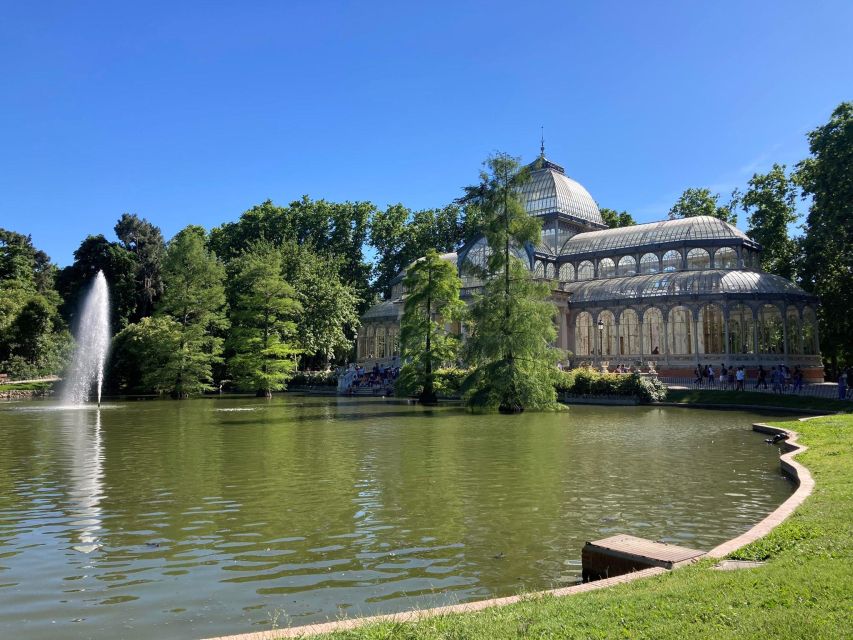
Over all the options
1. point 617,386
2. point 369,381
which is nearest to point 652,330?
point 617,386

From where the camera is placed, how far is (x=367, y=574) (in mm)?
8039

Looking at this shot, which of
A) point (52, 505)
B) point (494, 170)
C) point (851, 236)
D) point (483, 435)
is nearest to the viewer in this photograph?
point (52, 505)

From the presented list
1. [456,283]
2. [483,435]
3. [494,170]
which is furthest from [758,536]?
[456,283]

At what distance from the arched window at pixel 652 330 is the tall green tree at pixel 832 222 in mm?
10668

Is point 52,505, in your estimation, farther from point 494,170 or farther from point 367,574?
point 494,170

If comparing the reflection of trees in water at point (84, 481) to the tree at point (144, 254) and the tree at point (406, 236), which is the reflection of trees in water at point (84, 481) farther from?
the tree at point (406, 236)

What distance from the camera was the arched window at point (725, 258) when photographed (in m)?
54.8

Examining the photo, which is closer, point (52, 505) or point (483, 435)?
point (52, 505)

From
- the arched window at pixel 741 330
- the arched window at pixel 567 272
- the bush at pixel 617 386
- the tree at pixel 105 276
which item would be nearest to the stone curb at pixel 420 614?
the bush at pixel 617 386

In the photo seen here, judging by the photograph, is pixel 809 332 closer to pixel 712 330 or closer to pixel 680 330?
pixel 712 330

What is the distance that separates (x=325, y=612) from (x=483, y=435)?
16503 mm

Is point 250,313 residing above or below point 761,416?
above

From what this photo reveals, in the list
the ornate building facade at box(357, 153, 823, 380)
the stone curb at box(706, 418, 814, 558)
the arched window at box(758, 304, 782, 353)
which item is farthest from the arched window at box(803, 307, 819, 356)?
the stone curb at box(706, 418, 814, 558)

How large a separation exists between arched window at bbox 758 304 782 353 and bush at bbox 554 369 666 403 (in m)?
14.3
